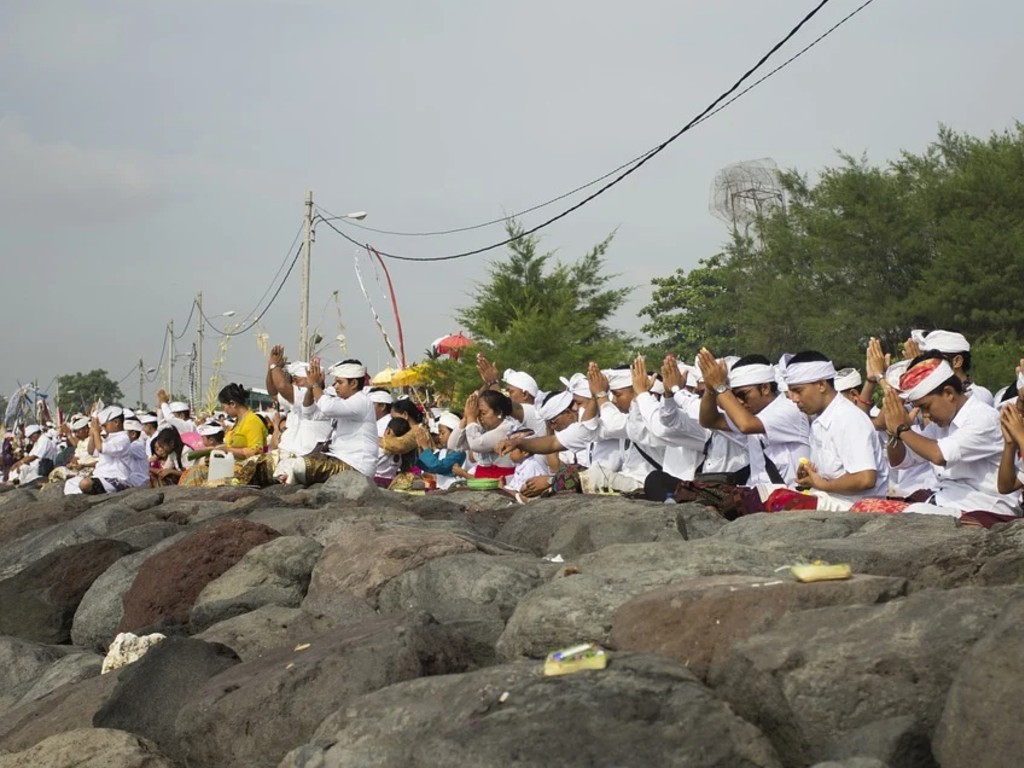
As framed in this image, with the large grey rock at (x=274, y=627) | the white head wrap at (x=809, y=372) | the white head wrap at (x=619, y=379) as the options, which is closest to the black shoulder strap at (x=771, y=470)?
the white head wrap at (x=809, y=372)

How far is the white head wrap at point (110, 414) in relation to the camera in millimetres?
19498

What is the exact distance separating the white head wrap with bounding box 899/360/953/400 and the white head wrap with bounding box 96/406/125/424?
13588 millimetres

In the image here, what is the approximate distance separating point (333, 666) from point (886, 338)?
2920 centimetres

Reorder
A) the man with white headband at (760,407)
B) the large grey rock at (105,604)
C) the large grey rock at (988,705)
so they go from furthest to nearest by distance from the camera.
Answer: the man with white headband at (760,407) → the large grey rock at (105,604) → the large grey rock at (988,705)

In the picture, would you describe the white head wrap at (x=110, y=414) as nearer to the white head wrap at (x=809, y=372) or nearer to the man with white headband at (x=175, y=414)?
the man with white headband at (x=175, y=414)

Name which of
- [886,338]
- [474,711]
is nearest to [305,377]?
[474,711]

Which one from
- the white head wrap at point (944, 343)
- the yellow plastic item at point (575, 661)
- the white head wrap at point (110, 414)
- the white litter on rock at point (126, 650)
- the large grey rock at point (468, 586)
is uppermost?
the white head wrap at point (110, 414)

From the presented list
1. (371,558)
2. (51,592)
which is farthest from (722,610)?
(51,592)

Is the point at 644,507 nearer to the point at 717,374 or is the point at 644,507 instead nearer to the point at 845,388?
the point at 717,374

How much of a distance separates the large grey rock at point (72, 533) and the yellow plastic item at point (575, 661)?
8544 millimetres

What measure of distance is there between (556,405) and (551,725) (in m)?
9.07

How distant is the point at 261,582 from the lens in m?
8.34

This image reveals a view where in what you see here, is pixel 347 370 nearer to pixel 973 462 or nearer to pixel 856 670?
pixel 973 462

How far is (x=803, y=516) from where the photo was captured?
779 centimetres
